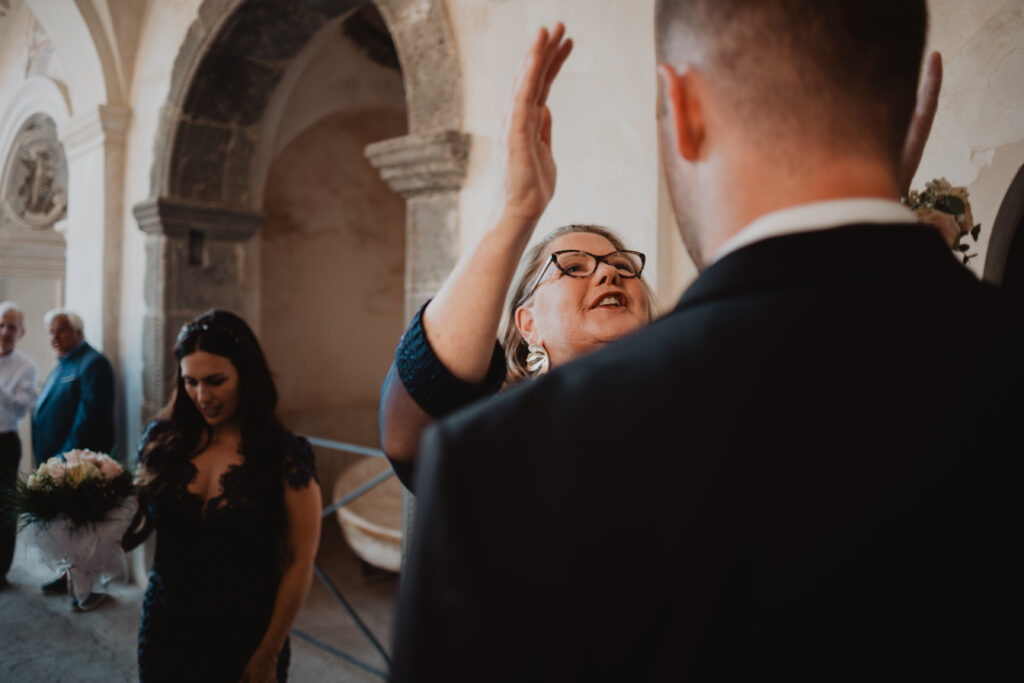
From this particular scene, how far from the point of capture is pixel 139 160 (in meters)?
5.41

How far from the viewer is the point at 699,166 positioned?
22.4 inches

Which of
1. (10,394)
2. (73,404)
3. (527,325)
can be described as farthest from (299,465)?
(10,394)

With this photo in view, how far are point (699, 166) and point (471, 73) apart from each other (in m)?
2.64

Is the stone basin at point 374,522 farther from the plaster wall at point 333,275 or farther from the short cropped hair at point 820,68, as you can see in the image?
the short cropped hair at point 820,68

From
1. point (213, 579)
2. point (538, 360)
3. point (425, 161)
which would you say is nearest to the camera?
point (538, 360)

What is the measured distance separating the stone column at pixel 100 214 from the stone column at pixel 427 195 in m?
3.50

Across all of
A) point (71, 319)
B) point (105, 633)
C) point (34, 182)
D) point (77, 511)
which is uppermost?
point (34, 182)

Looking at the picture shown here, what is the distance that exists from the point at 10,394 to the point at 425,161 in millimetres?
4037

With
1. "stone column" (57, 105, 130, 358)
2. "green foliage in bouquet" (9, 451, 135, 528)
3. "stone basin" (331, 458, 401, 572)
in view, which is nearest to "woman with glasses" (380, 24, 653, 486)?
"green foliage in bouquet" (9, 451, 135, 528)

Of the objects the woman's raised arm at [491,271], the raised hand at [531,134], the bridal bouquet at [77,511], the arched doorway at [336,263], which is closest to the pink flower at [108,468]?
the bridal bouquet at [77,511]

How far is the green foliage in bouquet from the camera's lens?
232 centimetres

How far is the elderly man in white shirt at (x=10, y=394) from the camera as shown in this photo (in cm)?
495

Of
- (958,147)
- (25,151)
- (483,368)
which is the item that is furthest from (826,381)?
(25,151)

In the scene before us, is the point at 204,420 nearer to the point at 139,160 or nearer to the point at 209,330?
Result: the point at 209,330
